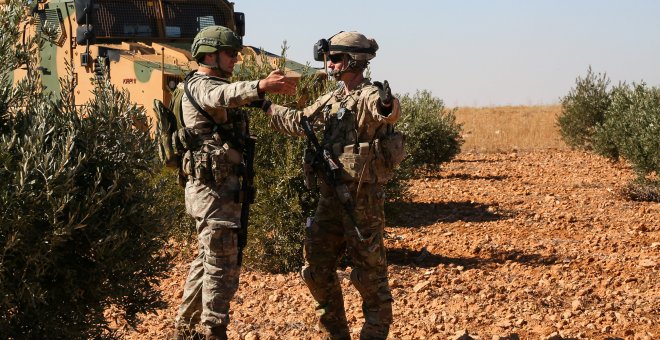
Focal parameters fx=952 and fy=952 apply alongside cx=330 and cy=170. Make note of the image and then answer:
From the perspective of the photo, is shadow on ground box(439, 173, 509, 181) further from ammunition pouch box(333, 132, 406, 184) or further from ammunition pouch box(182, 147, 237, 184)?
ammunition pouch box(182, 147, 237, 184)

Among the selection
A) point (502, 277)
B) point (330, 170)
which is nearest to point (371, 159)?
point (330, 170)

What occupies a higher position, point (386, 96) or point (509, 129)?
point (386, 96)

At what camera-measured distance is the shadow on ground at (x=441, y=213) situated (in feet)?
34.1

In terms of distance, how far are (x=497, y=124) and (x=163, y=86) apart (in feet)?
77.6

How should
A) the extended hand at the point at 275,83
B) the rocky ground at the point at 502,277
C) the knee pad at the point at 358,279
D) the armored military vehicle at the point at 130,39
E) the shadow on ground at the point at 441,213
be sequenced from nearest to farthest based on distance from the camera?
the extended hand at the point at 275,83, the knee pad at the point at 358,279, the rocky ground at the point at 502,277, the armored military vehicle at the point at 130,39, the shadow on ground at the point at 441,213

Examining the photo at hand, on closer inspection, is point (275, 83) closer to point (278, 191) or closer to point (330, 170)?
point (330, 170)

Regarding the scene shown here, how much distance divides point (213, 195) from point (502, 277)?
331 centimetres

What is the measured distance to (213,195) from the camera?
4660 mm

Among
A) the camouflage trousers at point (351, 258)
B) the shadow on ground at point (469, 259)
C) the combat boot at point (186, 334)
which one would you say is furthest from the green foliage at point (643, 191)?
the combat boot at point (186, 334)

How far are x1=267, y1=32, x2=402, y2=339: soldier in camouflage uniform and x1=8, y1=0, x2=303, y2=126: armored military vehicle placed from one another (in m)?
4.95

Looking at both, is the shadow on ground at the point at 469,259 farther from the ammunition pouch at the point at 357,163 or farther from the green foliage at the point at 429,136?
the green foliage at the point at 429,136

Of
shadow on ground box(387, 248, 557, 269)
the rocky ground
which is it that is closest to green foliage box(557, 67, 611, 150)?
the rocky ground

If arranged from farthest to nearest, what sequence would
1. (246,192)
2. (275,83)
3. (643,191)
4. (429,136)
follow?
1. (429,136)
2. (643,191)
3. (246,192)
4. (275,83)

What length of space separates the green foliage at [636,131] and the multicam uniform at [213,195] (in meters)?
8.43
